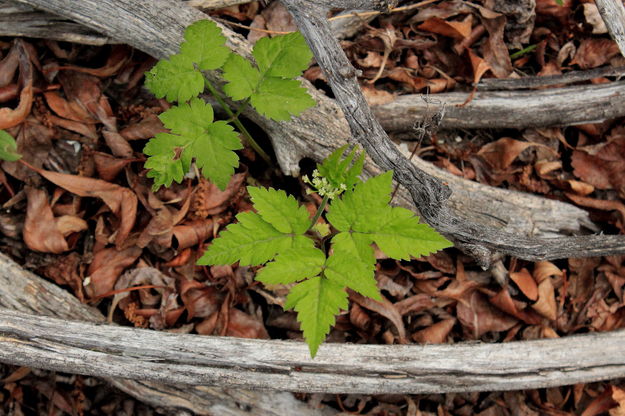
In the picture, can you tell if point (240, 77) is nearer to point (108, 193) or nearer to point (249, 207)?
point (249, 207)

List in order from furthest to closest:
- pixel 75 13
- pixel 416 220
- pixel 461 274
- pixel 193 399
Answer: pixel 461 274
pixel 193 399
pixel 75 13
pixel 416 220

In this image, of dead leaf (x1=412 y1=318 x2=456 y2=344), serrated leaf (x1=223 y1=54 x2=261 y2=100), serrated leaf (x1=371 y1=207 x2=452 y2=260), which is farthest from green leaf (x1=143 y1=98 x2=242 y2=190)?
dead leaf (x1=412 y1=318 x2=456 y2=344)

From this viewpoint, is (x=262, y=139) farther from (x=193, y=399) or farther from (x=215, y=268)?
(x=193, y=399)

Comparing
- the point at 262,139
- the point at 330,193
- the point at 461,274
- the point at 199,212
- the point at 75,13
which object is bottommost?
the point at 461,274

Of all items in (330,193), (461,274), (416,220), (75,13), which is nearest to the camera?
(416,220)

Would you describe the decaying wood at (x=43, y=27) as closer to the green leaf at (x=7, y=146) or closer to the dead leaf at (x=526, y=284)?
the green leaf at (x=7, y=146)

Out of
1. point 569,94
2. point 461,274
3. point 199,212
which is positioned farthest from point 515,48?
point 199,212

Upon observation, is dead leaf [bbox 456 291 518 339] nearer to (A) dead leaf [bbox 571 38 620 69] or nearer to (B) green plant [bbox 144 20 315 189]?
(B) green plant [bbox 144 20 315 189]
